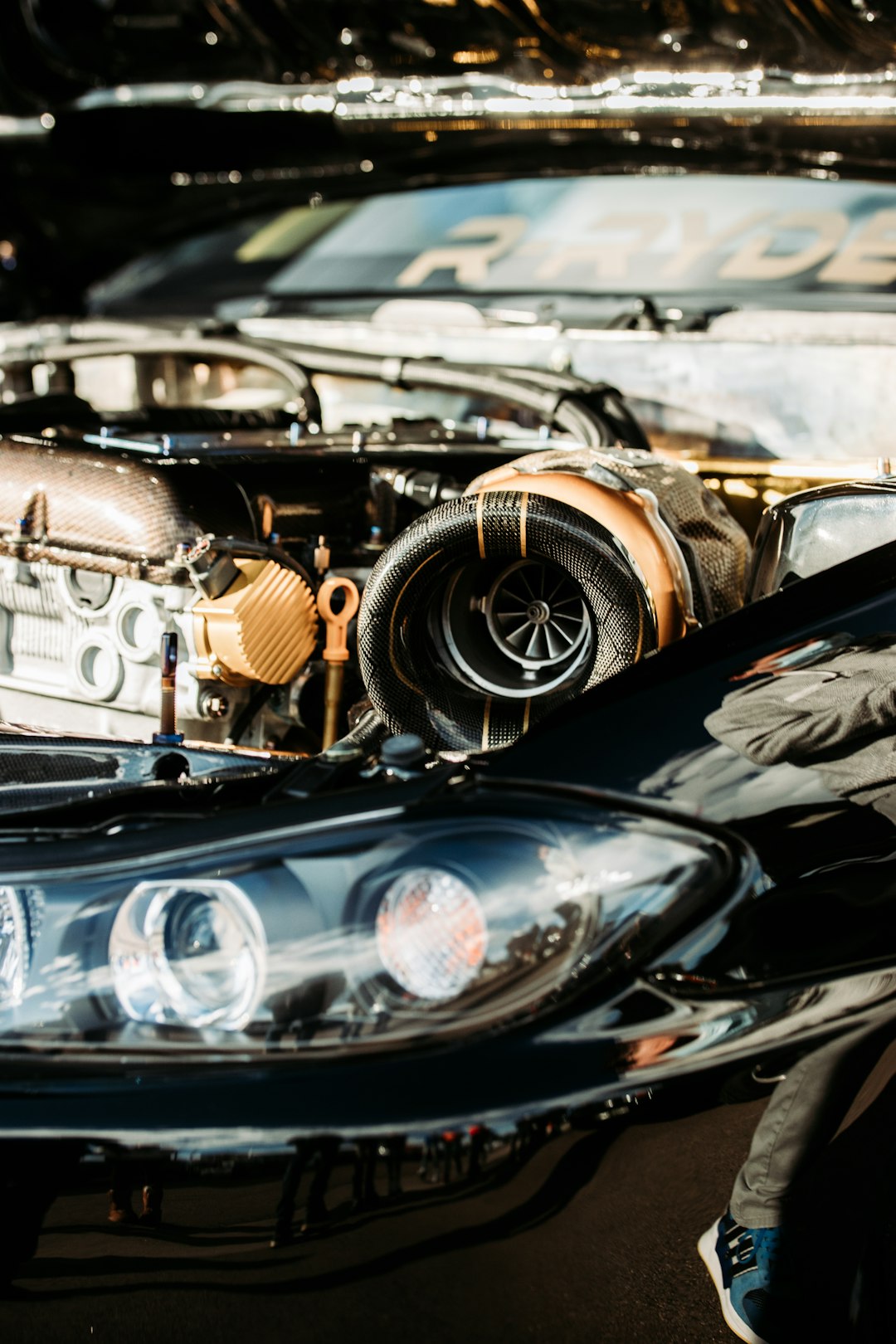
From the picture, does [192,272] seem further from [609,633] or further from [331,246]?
[609,633]

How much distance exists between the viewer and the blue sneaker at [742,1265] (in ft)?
3.13

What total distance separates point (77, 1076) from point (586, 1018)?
389mm

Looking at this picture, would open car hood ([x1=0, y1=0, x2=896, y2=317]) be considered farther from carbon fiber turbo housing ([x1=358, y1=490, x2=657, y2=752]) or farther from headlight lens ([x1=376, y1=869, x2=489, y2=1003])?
headlight lens ([x1=376, y1=869, x2=489, y2=1003])

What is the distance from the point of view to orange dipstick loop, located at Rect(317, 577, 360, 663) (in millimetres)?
1692

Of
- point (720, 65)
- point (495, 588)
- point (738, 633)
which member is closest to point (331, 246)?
point (720, 65)

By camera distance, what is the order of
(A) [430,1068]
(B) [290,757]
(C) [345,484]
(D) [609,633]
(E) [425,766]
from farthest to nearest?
(C) [345,484] → (D) [609,633] → (B) [290,757] → (E) [425,766] → (A) [430,1068]

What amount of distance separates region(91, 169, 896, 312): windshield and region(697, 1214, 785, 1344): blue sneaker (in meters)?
1.92

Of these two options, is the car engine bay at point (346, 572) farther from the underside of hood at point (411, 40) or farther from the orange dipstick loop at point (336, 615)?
the underside of hood at point (411, 40)

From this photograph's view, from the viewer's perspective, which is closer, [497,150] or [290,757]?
[290,757]

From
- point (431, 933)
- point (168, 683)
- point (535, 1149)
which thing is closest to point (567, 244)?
point (168, 683)

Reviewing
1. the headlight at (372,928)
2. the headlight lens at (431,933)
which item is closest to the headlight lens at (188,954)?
the headlight at (372,928)

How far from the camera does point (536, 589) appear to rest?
1.65 m

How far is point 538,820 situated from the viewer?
3.21ft

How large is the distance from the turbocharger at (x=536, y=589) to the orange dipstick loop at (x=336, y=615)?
130 mm
